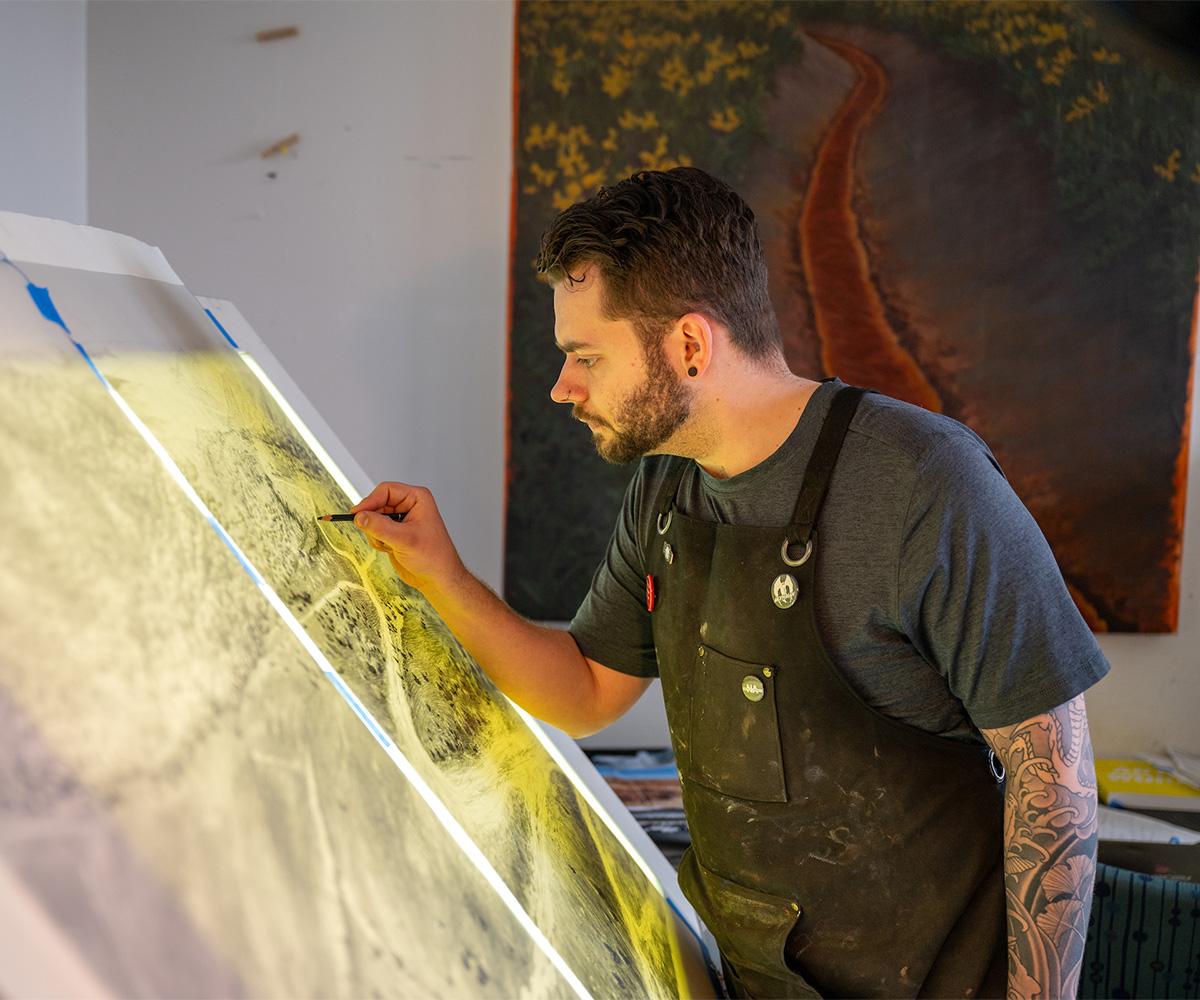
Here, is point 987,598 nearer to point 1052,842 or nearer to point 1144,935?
point 1052,842

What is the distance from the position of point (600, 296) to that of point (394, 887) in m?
0.69

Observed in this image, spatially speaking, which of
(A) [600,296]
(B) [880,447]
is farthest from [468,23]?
(B) [880,447]

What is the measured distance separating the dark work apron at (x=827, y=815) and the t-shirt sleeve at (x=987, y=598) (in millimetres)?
100

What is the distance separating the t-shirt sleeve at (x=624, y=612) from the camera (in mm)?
1367

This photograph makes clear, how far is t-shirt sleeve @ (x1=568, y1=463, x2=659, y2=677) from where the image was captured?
1.37 meters

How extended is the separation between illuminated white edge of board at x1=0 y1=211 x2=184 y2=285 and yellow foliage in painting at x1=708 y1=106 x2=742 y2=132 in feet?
5.30

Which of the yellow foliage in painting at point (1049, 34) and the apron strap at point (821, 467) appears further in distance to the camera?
the yellow foliage in painting at point (1049, 34)

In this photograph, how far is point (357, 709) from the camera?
0.77 meters

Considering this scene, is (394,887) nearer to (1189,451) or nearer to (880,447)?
(880,447)

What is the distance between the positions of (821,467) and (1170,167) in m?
1.74

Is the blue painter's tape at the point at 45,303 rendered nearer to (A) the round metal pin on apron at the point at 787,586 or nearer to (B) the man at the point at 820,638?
(B) the man at the point at 820,638

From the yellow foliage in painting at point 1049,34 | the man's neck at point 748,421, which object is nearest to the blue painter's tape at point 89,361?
the man's neck at point 748,421

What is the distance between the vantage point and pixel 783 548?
1124mm

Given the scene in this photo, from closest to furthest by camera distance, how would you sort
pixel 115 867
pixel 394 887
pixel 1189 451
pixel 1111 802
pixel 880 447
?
1. pixel 115 867
2. pixel 394 887
3. pixel 880 447
4. pixel 1111 802
5. pixel 1189 451
